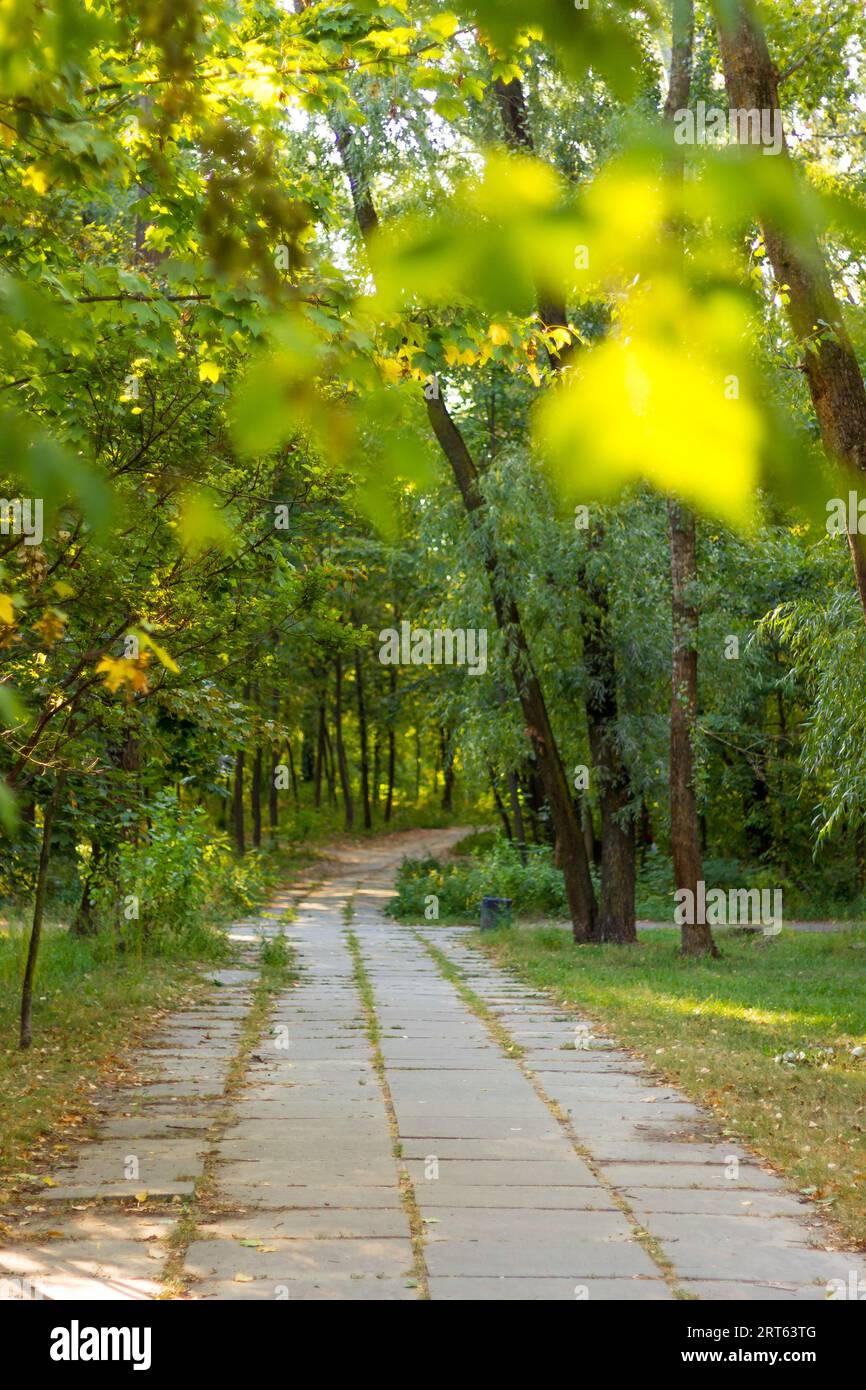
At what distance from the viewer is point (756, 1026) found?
28.2 ft

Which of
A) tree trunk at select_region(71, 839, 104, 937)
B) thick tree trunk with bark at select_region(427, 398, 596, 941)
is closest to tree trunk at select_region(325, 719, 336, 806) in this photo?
thick tree trunk with bark at select_region(427, 398, 596, 941)

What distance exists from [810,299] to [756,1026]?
24.9 ft

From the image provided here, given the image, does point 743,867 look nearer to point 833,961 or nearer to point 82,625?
point 833,961

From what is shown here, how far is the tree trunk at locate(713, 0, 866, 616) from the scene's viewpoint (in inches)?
49.3

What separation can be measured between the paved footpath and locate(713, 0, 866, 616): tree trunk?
235cm

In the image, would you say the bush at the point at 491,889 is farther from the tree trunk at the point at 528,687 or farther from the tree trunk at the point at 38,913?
the tree trunk at the point at 38,913

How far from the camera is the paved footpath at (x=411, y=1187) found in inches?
148

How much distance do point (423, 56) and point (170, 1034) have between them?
19.8 ft

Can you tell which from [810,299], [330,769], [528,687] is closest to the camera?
[810,299]

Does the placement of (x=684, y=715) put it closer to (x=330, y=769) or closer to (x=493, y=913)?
(x=493, y=913)

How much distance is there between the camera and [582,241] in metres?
1.20

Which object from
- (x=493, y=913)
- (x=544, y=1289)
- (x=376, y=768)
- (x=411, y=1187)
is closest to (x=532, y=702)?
(x=493, y=913)

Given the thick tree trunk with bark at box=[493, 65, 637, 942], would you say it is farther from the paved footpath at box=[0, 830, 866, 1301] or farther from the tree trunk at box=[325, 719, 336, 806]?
the tree trunk at box=[325, 719, 336, 806]

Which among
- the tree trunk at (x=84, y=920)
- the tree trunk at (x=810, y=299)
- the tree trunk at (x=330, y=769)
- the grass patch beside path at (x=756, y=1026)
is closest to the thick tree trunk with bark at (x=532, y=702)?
A: the grass patch beside path at (x=756, y=1026)
